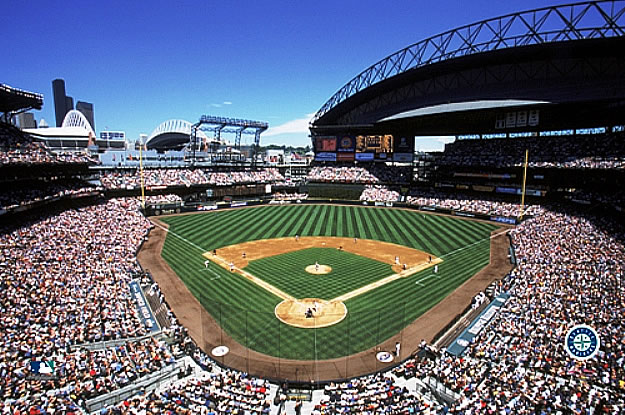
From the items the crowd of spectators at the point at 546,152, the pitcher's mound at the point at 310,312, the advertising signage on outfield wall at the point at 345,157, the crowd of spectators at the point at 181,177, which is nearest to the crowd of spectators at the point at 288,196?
the crowd of spectators at the point at 181,177

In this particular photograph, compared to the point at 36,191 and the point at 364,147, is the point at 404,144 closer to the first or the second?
the point at 364,147

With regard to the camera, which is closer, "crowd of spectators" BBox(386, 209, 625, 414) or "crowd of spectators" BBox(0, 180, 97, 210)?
"crowd of spectators" BBox(386, 209, 625, 414)

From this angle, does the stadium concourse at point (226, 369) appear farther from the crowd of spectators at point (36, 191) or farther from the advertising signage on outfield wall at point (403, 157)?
the advertising signage on outfield wall at point (403, 157)

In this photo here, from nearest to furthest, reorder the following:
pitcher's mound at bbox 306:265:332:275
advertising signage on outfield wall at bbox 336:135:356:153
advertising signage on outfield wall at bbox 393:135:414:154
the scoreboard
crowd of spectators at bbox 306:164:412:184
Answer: pitcher's mound at bbox 306:265:332:275 → advertising signage on outfield wall at bbox 393:135:414:154 → the scoreboard → crowd of spectators at bbox 306:164:412:184 → advertising signage on outfield wall at bbox 336:135:356:153

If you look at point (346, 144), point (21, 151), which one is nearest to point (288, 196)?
point (346, 144)

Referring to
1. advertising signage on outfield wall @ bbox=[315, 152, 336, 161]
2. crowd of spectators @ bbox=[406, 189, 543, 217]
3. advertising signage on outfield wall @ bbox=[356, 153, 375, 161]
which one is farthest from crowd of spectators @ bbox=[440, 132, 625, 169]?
advertising signage on outfield wall @ bbox=[315, 152, 336, 161]

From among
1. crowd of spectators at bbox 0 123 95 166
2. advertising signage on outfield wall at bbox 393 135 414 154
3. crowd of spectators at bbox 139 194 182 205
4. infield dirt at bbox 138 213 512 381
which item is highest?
advertising signage on outfield wall at bbox 393 135 414 154

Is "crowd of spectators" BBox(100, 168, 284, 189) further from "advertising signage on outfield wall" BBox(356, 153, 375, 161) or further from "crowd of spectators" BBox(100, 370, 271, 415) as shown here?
"crowd of spectators" BBox(100, 370, 271, 415)
